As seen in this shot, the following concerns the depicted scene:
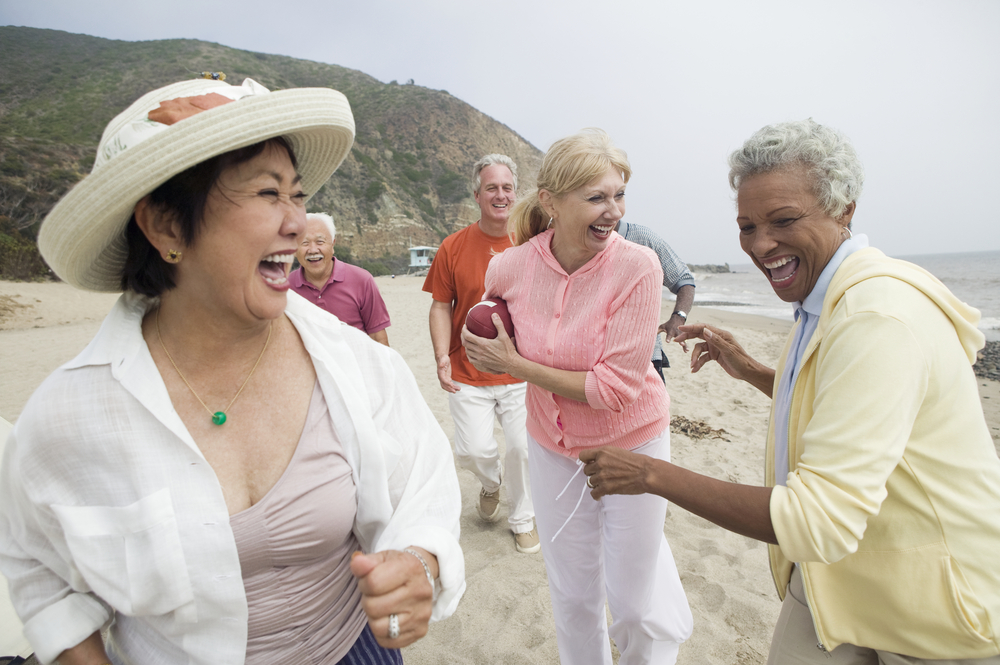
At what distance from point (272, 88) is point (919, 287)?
63.6m

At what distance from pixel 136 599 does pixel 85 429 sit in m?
0.44

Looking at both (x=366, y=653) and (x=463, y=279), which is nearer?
(x=366, y=653)

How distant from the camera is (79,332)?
1228cm

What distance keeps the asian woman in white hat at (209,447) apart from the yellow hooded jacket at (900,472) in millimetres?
1024

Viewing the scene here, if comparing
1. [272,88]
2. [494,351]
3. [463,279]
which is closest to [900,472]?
[494,351]

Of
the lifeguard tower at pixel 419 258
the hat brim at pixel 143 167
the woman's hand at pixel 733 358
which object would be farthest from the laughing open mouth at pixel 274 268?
the lifeguard tower at pixel 419 258

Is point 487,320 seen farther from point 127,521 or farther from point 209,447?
point 127,521

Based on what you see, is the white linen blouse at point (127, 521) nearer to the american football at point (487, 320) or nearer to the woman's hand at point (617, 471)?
the woman's hand at point (617, 471)

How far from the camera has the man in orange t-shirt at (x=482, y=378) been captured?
3930mm

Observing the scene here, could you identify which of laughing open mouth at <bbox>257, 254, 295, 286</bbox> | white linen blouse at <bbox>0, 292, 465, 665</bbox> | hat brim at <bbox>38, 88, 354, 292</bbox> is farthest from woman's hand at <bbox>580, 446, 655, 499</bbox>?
hat brim at <bbox>38, 88, 354, 292</bbox>

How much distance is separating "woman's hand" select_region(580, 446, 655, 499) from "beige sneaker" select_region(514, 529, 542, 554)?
7.27 feet

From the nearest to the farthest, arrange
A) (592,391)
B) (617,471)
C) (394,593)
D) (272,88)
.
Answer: (394,593)
(617,471)
(592,391)
(272,88)

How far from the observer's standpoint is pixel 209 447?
4.55ft

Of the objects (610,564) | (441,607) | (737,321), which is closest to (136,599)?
(441,607)
